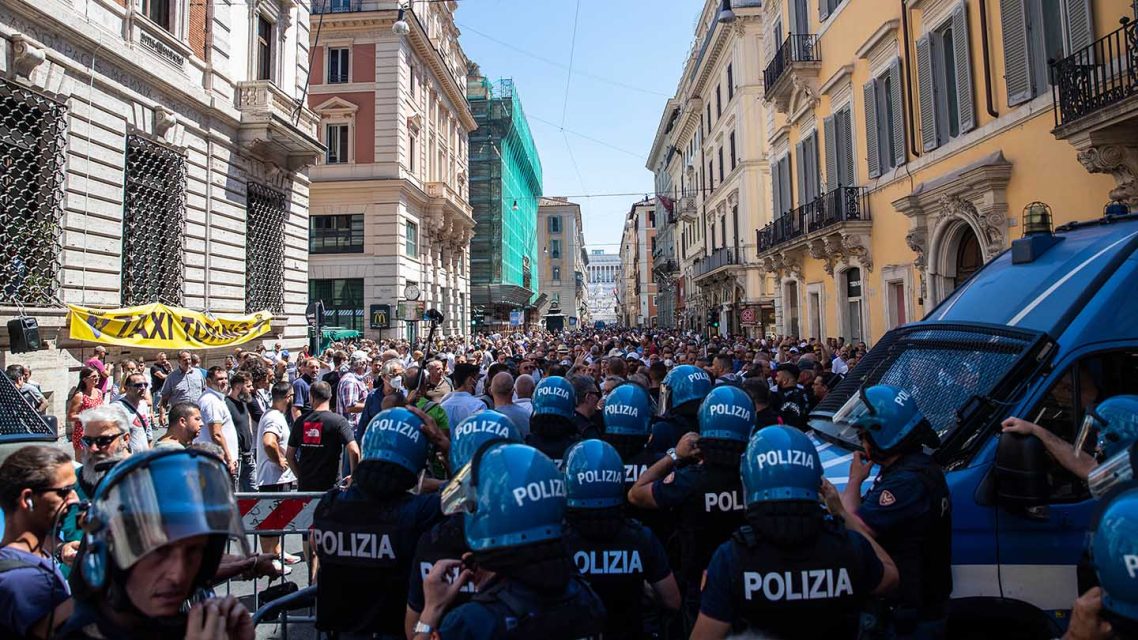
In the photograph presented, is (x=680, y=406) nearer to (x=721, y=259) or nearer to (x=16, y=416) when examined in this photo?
(x=16, y=416)

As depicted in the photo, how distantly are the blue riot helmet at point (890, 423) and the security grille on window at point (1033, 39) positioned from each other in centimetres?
910

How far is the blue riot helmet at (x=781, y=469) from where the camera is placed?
7.50 ft

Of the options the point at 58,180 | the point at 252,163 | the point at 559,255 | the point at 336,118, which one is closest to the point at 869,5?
the point at 252,163

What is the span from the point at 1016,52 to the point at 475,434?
465 inches

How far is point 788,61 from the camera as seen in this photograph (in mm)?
18969

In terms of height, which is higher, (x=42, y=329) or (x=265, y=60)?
(x=265, y=60)

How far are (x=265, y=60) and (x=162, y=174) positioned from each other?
6100 mm

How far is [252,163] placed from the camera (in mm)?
17828

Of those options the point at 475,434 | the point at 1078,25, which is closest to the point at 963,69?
the point at 1078,25

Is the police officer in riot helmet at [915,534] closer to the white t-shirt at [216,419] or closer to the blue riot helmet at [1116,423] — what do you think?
the blue riot helmet at [1116,423]

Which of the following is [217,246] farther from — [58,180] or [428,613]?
[428,613]

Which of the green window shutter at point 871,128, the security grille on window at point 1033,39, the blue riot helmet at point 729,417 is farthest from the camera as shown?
the green window shutter at point 871,128

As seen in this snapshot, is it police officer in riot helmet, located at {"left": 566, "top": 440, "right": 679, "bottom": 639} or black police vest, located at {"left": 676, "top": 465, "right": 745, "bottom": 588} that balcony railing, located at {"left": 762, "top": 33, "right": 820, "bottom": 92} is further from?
police officer in riot helmet, located at {"left": 566, "top": 440, "right": 679, "bottom": 639}

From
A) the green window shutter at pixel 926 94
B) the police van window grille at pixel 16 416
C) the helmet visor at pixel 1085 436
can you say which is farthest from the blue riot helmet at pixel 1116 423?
the green window shutter at pixel 926 94
